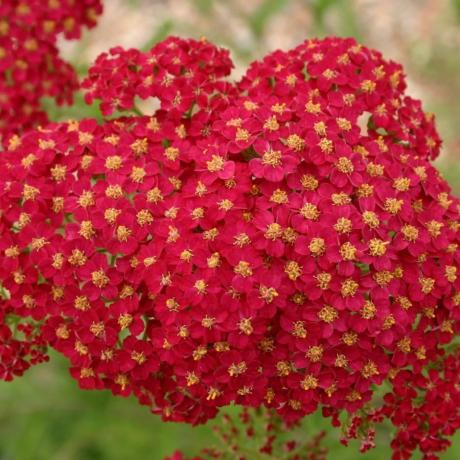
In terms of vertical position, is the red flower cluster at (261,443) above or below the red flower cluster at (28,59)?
below

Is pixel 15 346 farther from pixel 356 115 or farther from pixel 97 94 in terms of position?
pixel 356 115

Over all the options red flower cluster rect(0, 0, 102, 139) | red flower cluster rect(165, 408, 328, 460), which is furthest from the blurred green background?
red flower cluster rect(0, 0, 102, 139)

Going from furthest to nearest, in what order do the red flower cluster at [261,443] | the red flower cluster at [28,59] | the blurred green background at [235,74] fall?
the blurred green background at [235,74] → the red flower cluster at [28,59] → the red flower cluster at [261,443]

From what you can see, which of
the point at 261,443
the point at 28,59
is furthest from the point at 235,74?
the point at 261,443

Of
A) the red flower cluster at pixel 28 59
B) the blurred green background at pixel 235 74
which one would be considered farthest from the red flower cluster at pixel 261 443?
the red flower cluster at pixel 28 59

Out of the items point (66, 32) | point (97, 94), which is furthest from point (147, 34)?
point (97, 94)

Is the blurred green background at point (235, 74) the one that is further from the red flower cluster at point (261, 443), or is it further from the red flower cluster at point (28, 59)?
the red flower cluster at point (28, 59)
